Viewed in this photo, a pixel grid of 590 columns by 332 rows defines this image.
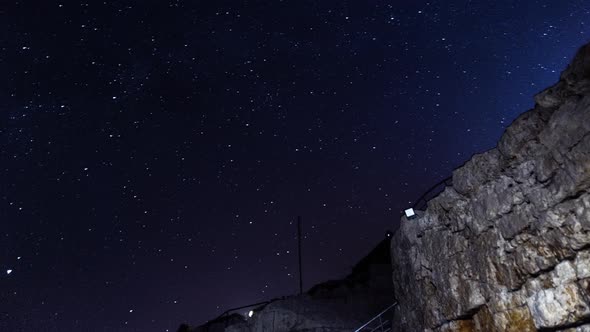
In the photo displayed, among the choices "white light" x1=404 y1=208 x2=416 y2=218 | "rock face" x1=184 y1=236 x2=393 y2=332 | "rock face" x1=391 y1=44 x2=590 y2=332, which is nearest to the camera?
"rock face" x1=391 y1=44 x2=590 y2=332

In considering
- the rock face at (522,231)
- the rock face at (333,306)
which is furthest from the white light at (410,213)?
the rock face at (333,306)

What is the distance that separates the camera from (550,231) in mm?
7695

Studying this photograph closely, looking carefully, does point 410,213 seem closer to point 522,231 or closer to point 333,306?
point 522,231

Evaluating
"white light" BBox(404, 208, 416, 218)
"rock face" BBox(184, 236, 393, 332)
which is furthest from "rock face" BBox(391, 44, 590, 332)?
"rock face" BBox(184, 236, 393, 332)

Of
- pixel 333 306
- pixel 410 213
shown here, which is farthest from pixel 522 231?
pixel 333 306

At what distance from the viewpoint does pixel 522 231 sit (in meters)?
8.41

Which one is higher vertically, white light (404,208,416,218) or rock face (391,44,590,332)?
white light (404,208,416,218)

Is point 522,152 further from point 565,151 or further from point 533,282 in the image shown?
point 533,282

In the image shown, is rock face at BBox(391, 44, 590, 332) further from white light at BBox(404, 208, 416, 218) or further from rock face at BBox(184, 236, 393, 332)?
rock face at BBox(184, 236, 393, 332)

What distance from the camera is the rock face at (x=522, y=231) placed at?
719 cm

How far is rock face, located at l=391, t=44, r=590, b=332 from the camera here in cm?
719

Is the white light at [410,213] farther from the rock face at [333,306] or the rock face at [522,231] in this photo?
the rock face at [333,306]

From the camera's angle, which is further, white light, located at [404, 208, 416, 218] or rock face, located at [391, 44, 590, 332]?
white light, located at [404, 208, 416, 218]

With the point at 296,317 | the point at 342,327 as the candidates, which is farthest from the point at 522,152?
the point at 296,317
